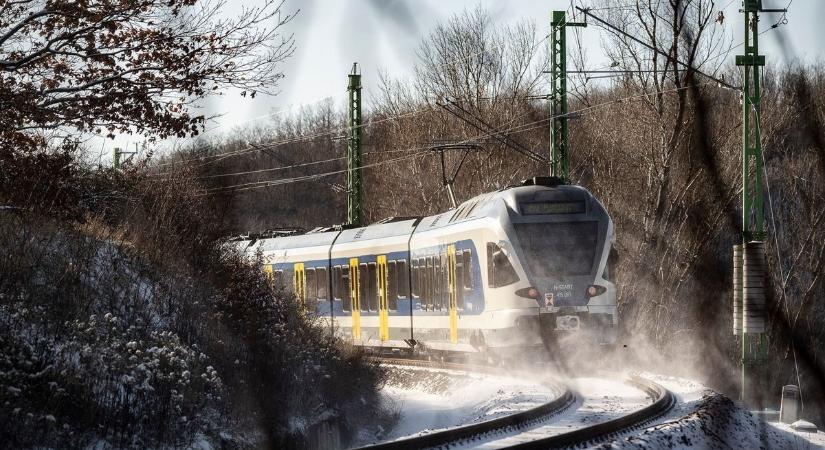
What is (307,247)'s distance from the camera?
1147 inches

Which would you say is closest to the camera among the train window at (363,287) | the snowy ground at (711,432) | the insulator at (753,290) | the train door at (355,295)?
the snowy ground at (711,432)

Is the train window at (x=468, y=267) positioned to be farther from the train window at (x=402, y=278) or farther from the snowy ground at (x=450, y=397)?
the train window at (x=402, y=278)

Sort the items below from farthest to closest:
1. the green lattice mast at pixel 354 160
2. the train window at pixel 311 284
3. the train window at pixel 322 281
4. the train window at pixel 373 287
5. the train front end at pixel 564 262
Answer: the green lattice mast at pixel 354 160 < the train window at pixel 311 284 < the train window at pixel 322 281 < the train window at pixel 373 287 < the train front end at pixel 564 262

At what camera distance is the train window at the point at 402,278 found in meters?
24.2

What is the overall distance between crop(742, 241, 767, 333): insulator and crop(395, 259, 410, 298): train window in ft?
24.6

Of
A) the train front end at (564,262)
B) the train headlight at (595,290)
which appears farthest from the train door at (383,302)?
the train headlight at (595,290)

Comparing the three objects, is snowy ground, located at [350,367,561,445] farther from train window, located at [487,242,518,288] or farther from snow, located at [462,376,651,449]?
train window, located at [487,242,518,288]

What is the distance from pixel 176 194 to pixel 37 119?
16.8 ft

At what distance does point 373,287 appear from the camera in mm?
25766

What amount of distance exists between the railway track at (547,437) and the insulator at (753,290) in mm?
3645

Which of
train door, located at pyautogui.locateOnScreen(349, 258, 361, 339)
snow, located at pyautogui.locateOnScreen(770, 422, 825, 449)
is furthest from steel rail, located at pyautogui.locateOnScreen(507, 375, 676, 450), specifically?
train door, located at pyautogui.locateOnScreen(349, 258, 361, 339)

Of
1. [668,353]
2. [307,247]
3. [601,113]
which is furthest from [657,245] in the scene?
[307,247]

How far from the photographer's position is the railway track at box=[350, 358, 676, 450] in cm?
1073

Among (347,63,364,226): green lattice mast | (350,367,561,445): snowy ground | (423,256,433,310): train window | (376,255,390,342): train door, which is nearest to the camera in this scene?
(350,367,561,445): snowy ground
